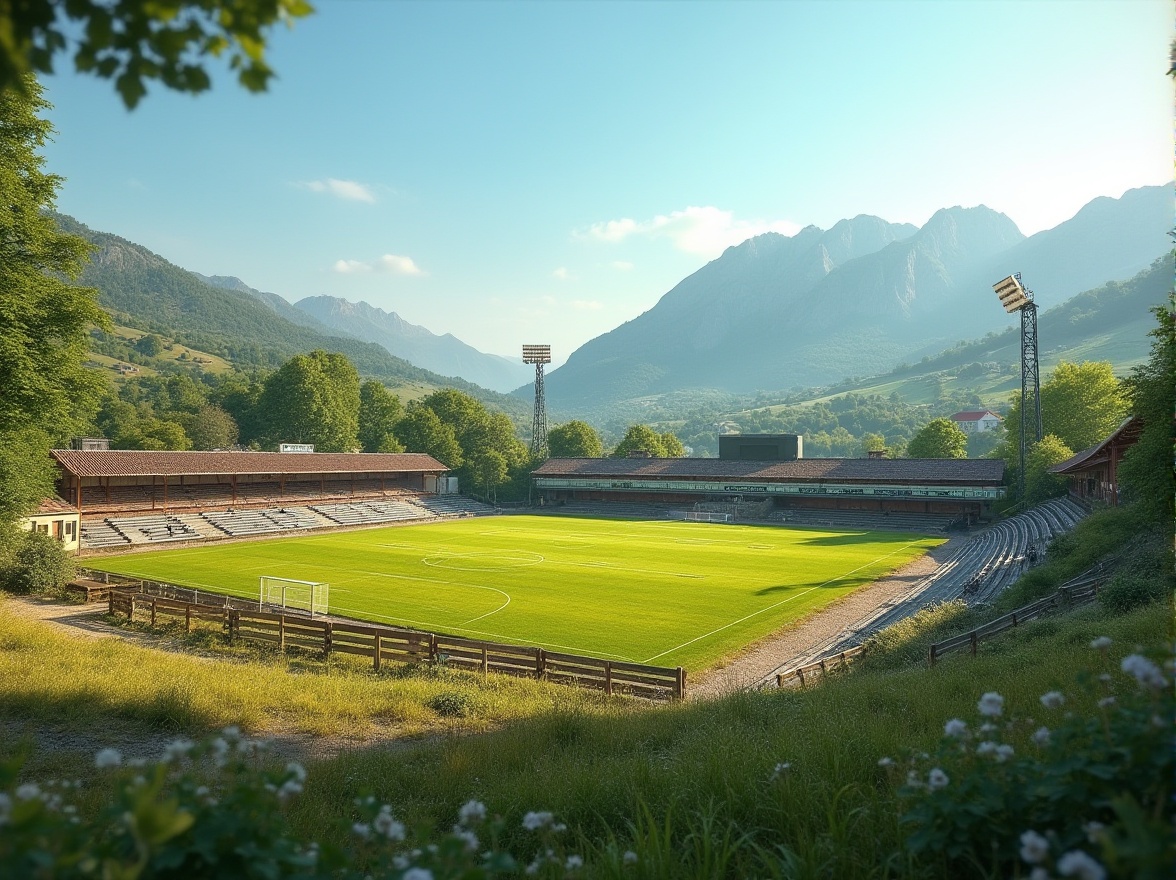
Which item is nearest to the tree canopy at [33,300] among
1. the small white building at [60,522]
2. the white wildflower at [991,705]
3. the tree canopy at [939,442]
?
the small white building at [60,522]

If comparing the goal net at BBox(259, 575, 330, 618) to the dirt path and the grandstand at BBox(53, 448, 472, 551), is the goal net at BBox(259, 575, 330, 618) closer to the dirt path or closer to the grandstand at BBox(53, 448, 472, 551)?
the dirt path

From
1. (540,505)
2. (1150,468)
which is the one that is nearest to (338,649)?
(1150,468)

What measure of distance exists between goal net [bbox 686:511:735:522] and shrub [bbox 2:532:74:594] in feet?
168

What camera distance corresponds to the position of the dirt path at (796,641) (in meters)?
21.0

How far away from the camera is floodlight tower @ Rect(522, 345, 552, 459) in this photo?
9231cm

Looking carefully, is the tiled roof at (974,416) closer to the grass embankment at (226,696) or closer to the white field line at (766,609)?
the white field line at (766,609)

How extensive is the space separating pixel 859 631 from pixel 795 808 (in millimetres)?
23374

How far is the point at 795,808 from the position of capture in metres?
5.81

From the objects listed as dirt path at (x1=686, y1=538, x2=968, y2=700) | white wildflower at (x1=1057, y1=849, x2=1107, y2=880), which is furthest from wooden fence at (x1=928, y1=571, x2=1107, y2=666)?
white wildflower at (x1=1057, y1=849, x2=1107, y2=880)

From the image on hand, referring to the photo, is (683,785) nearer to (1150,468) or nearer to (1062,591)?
(1062,591)

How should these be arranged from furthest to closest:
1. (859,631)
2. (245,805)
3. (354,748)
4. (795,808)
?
1. (859,631)
2. (354,748)
3. (795,808)
4. (245,805)

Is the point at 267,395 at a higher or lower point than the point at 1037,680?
higher

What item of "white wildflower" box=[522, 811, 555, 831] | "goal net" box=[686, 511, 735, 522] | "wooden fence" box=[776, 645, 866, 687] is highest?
"white wildflower" box=[522, 811, 555, 831]

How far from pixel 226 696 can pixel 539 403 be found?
80171mm
